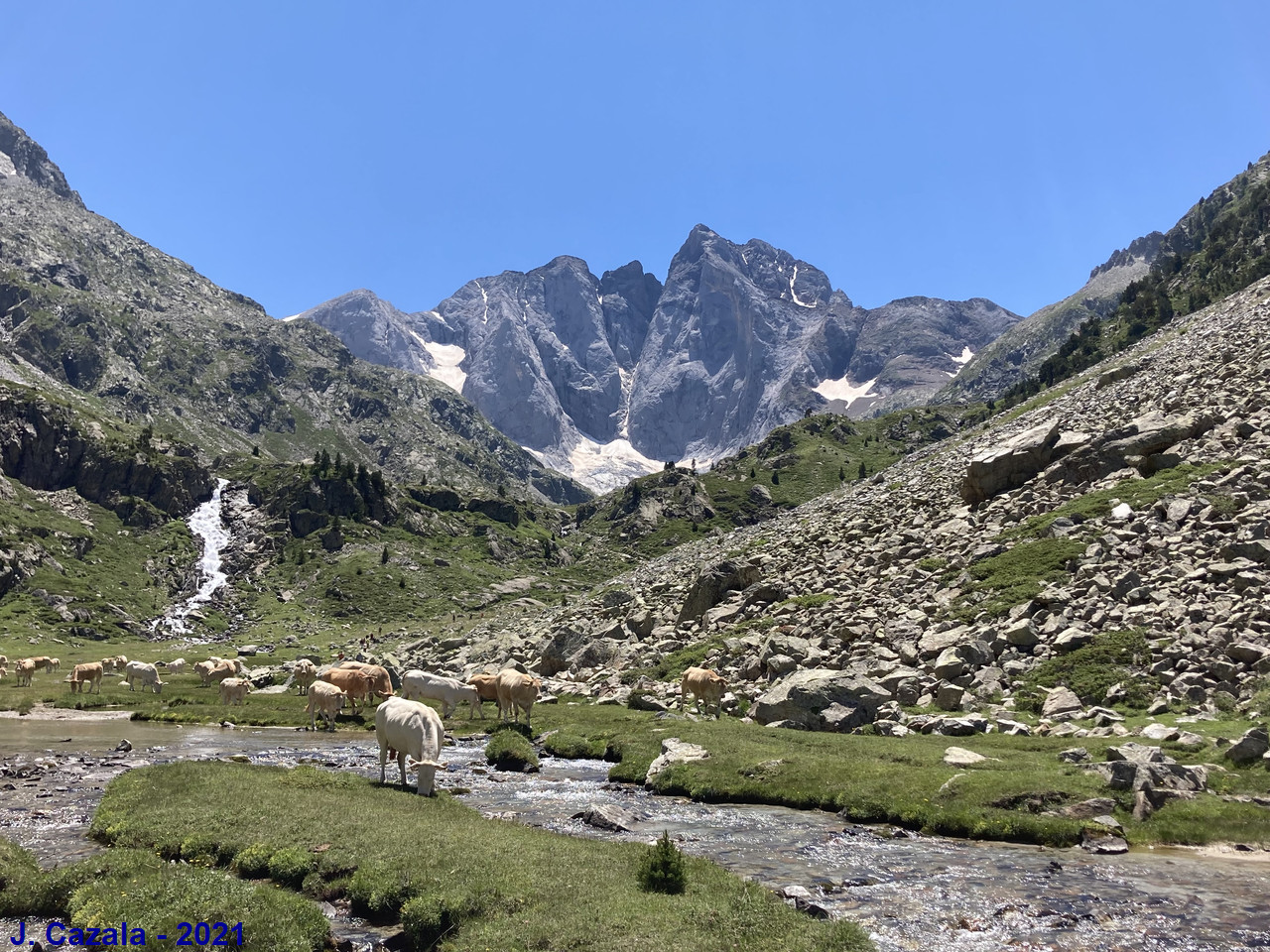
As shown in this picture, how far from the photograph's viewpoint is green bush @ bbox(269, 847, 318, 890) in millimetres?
18219

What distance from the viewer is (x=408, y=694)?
51.9m

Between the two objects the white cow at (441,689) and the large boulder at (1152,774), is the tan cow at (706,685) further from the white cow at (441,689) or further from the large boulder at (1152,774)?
the large boulder at (1152,774)

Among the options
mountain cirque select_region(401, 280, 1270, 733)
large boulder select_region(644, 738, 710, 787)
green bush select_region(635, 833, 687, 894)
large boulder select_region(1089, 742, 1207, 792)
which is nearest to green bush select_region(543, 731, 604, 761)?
large boulder select_region(644, 738, 710, 787)

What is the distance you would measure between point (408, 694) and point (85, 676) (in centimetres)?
3515

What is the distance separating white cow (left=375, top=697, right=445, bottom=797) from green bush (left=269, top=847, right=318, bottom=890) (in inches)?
308

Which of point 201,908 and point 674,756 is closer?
point 201,908

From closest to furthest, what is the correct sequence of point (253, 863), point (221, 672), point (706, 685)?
point (253, 863)
point (706, 685)
point (221, 672)

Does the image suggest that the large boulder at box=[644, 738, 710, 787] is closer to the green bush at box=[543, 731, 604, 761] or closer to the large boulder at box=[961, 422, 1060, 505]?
the green bush at box=[543, 731, 604, 761]

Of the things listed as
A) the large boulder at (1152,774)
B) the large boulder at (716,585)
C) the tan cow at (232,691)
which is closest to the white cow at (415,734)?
A: the large boulder at (1152,774)

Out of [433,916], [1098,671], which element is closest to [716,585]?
[1098,671]

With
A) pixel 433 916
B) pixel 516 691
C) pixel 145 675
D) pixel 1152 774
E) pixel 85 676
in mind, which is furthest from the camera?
pixel 145 675

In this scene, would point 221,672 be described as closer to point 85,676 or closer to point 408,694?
point 85,676

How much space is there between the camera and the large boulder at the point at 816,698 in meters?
37.2

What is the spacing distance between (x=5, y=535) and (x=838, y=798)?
194 meters
